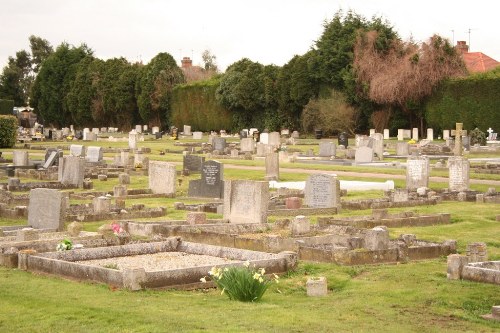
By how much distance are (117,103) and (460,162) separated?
74.6 meters

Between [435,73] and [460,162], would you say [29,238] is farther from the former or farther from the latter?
[435,73]

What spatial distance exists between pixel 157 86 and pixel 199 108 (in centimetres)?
623

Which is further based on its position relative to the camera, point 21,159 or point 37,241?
point 21,159

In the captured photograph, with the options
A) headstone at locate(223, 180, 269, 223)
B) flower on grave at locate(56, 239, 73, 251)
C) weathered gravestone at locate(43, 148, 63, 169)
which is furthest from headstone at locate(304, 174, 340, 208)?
weathered gravestone at locate(43, 148, 63, 169)

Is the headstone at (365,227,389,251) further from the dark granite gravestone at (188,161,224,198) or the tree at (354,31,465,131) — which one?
the tree at (354,31,465,131)

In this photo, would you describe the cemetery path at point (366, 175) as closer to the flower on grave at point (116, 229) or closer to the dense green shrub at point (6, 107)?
the flower on grave at point (116, 229)

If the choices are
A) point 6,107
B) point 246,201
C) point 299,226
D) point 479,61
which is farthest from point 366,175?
point 6,107

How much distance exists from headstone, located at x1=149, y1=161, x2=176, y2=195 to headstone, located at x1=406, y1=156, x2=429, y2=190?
723cm

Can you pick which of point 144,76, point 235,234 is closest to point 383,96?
point 144,76

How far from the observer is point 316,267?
17.0 metres

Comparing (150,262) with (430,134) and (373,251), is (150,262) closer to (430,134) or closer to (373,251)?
(373,251)

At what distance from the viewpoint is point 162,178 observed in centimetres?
3127

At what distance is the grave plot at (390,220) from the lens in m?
22.2

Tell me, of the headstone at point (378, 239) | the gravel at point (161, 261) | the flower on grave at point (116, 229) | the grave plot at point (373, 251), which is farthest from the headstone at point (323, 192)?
the gravel at point (161, 261)
